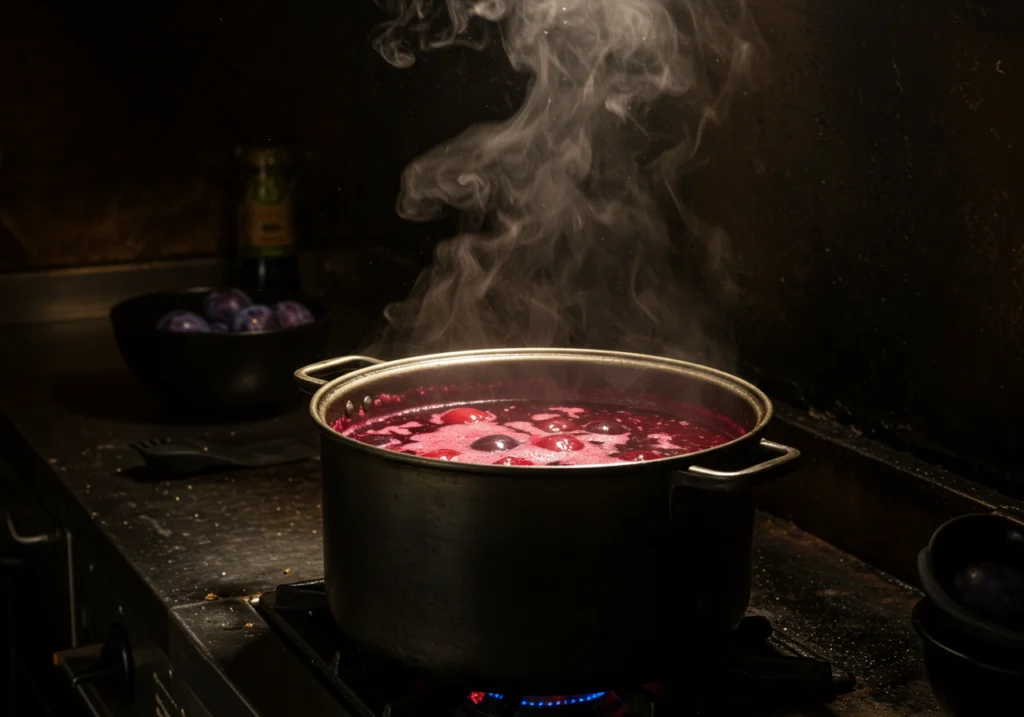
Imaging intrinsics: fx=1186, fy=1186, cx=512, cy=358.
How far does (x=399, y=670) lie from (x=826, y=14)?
3.23 ft

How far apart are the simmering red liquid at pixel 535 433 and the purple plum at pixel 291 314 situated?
2.75ft

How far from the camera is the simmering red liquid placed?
115 cm

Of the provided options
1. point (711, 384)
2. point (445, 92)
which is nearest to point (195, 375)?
point (445, 92)

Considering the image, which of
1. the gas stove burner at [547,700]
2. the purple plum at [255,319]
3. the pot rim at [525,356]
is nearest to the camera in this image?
the pot rim at [525,356]

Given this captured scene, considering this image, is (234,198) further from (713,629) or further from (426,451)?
(713,629)

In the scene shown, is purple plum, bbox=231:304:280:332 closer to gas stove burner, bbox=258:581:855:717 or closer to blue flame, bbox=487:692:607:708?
gas stove burner, bbox=258:581:855:717

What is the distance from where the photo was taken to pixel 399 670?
1.06 meters

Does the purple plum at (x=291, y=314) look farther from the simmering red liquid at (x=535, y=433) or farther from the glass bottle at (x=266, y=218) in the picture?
the simmering red liquid at (x=535, y=433)

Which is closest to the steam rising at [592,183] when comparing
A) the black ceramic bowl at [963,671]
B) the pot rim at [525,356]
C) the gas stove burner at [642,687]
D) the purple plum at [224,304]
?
the purple plum at [224,304]

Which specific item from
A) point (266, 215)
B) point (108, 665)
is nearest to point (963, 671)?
point (108, 665)

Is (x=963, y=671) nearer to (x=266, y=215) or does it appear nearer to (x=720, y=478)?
(x=720, y=478)

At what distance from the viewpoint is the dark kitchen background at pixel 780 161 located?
1.33 m

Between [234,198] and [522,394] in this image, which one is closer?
[522,394]

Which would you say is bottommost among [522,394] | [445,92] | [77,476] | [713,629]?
[77,476]
